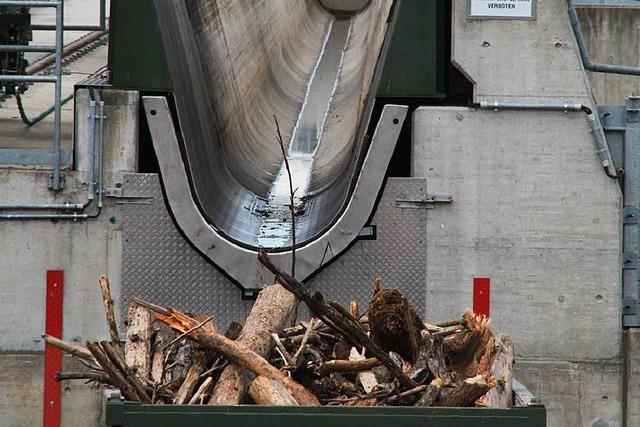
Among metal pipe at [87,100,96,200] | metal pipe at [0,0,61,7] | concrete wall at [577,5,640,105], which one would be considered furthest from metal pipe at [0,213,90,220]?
concrete wall at [577,5,640,105]

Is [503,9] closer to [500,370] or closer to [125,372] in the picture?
[500,370]

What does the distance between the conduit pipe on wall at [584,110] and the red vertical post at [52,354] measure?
120 inches

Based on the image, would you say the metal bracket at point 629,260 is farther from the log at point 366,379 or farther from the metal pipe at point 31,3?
the log at point 366,379

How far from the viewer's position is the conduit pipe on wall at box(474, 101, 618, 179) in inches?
432

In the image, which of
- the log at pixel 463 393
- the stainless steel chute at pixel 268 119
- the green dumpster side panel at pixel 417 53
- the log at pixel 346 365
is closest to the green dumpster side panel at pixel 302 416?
the log at pixel 463 393

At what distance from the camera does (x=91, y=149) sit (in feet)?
35.1

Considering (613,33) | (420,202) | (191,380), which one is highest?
(613,33)

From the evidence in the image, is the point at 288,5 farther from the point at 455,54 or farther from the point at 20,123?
the point at 455,54

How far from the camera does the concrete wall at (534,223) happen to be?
1084 cm

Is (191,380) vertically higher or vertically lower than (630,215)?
lower

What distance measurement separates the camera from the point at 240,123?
15539 millimetres

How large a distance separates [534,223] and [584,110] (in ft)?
2.76

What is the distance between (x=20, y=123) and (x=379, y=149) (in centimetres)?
471

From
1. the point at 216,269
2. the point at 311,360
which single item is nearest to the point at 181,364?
the point at 311,360
